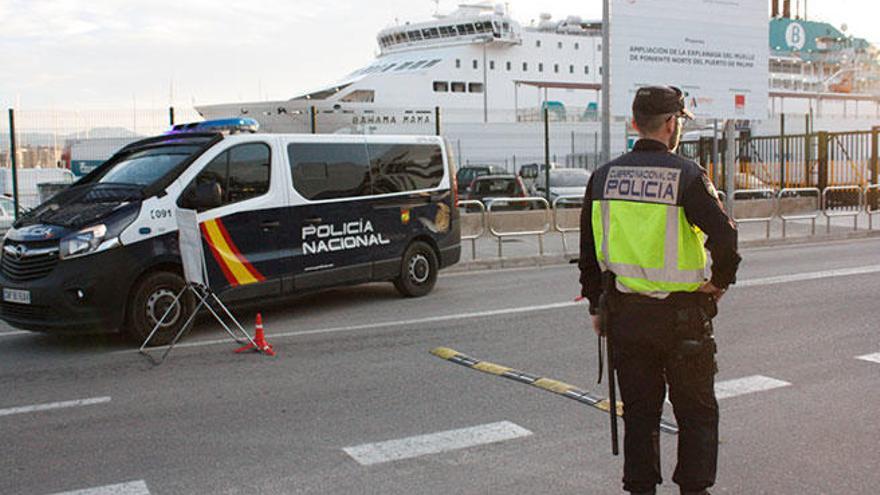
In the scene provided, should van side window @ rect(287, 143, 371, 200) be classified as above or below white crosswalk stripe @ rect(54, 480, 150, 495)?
above

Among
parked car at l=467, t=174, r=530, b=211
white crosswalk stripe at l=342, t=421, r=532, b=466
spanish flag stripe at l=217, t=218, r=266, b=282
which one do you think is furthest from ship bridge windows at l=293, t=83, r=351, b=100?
white crosswalk stripe at l=342, t=421, r=532, b=466

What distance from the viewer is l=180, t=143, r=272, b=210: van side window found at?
816cm

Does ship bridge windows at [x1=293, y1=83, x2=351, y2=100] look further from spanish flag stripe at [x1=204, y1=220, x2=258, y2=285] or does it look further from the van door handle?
spanish flag stripe at [x1=204, y1=220, x2=258, y2=285]

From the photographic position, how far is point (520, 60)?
4884 cm

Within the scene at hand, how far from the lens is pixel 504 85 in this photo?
4831cm

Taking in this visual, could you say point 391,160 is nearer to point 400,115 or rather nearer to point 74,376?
point 74,376

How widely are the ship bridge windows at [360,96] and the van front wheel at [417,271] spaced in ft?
122

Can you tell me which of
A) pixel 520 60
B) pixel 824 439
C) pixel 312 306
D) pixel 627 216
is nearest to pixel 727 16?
pixel 312 306

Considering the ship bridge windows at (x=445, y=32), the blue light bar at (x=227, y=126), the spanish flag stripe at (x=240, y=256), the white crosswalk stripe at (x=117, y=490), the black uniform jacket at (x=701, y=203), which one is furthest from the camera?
the ship bridge windows at (x=445, y=32)

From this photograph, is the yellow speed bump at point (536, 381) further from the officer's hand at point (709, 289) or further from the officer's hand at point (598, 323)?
the officer's hand at point (709, 289)

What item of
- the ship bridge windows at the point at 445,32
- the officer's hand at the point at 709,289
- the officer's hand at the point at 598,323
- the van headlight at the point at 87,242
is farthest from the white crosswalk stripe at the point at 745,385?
the ship bridge windows at the point at 445,32

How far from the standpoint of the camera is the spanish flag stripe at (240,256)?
810 cm

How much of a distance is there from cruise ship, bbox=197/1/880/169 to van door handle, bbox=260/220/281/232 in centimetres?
2543

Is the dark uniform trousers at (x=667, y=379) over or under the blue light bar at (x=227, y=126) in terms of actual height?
under
